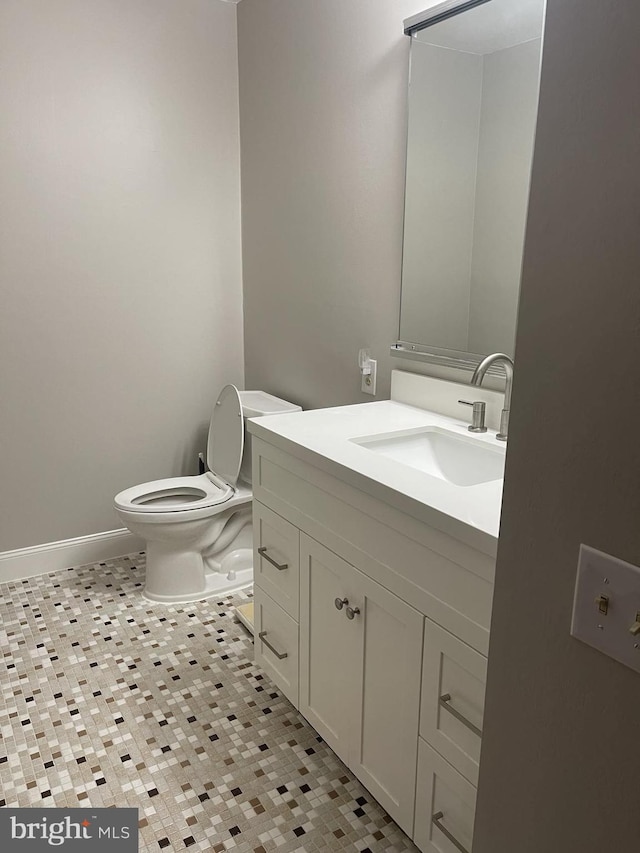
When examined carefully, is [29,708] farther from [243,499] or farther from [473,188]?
[473,188]

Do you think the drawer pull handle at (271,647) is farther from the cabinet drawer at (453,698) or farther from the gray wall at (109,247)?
the gray wall at (109,247)

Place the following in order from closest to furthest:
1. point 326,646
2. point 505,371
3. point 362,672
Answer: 1. point 362,672
2. point 326,646
3. point 505,371

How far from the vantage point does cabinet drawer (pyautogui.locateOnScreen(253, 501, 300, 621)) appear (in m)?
1.93

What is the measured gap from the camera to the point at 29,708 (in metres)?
2.15

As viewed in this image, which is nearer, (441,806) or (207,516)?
(441,806)

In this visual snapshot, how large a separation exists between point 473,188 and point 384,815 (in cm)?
171

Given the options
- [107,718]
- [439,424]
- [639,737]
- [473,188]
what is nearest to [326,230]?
[473,188]

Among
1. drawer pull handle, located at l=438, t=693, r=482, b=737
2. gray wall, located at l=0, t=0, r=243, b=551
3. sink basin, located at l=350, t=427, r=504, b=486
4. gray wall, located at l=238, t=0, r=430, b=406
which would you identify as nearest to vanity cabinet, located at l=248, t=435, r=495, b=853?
drawer pull handle, located at l=438, t=693, r=482, b=737

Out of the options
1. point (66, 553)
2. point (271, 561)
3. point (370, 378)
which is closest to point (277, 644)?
point (271, 561)

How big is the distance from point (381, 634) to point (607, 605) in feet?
3.03

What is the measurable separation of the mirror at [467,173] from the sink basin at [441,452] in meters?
0.28

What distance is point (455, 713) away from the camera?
1355 millimetres

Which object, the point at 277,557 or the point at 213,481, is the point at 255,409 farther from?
the point at 277,557

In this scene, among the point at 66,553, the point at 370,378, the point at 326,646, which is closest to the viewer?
the point at 326,646
